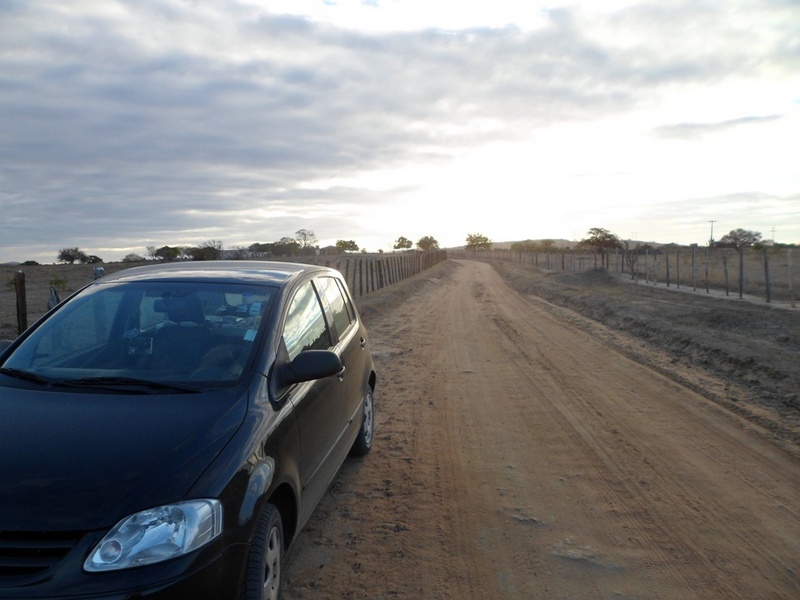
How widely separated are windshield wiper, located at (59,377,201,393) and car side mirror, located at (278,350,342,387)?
0.48 metres

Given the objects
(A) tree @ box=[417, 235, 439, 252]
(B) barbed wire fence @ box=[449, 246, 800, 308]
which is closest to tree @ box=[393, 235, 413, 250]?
(A) tree @ box=[417, 235, 439, 252]

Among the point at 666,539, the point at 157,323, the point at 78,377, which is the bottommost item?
the point at 666,539

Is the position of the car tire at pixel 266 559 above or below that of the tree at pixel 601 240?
below

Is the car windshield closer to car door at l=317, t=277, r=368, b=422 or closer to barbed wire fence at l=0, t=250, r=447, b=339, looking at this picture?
car door at l=317, t=277, r=368, b=422

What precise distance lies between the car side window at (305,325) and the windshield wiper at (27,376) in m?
1.33

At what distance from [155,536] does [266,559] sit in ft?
2.34

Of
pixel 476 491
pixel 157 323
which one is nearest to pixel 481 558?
pixel 476 491

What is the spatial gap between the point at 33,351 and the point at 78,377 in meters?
0.62

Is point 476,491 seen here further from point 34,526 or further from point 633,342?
point 633,342

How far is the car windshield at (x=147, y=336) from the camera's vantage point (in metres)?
3.55

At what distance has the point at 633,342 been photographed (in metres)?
12.5

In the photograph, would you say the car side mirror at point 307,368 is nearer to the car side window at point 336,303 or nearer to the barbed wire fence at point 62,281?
the car side window at point 336,303

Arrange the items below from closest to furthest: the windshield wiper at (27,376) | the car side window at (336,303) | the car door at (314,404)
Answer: the windshield wiper at (27,376)
the car door at (314,404)
the car side window at (336,303)

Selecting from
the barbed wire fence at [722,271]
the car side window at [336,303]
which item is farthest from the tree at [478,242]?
the car side window at [336,303]
